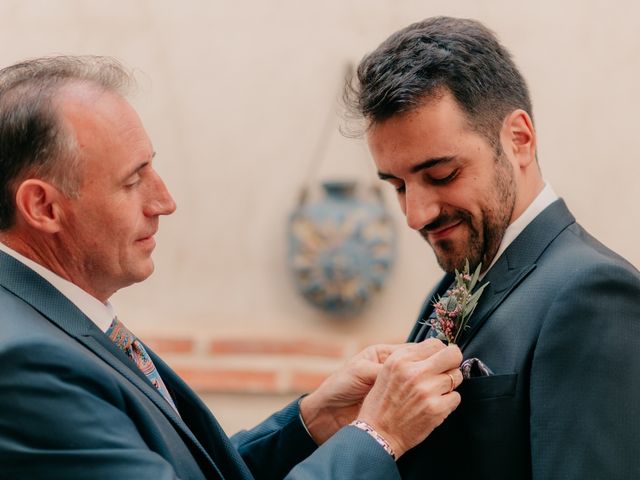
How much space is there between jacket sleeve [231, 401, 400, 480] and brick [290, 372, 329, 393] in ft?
4.54

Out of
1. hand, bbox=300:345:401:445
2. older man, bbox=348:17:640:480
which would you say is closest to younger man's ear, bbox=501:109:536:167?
older man, bbox=348:17:640:480

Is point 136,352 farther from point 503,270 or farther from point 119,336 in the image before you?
point 503,270

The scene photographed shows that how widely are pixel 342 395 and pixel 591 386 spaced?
0.79 metres

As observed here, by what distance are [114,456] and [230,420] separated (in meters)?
2.41

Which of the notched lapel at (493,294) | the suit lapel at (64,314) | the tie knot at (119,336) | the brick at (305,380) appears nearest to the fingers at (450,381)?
the notched lapel at (493,294)

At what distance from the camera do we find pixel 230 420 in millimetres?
4492

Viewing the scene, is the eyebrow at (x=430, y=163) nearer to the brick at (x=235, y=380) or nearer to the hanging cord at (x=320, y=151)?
the hanging cord at (x=320, y=151)

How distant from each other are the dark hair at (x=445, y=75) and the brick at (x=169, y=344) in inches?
91.8

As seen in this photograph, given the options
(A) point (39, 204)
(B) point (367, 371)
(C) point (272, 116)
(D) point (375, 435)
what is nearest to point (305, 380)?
(C) point (272, 116)

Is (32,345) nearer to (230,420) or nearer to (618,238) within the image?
(230,420)

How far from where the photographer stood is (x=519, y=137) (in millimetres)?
2369

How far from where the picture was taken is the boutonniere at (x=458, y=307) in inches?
90.0

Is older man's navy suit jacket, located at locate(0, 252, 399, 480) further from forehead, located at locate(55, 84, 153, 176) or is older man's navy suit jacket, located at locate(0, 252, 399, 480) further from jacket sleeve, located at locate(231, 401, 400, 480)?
forehead, located at locate(55, 84, 153, 176)

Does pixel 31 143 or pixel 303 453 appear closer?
pixel 31 143
